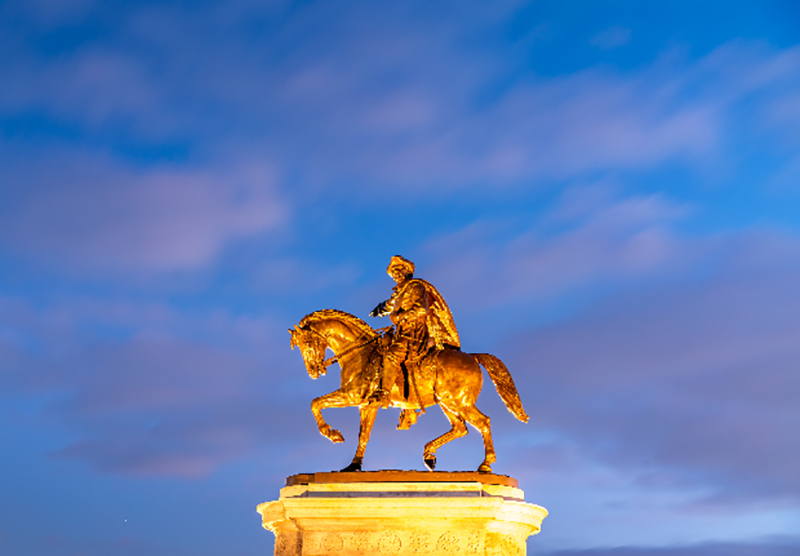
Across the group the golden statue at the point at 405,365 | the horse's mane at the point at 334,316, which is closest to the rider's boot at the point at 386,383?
the golden statue at the point at 405,365

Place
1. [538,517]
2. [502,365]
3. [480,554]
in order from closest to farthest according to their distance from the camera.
→ [480,554], [538,517], [502,365]

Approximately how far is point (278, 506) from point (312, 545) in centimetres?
74

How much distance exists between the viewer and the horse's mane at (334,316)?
1355cm

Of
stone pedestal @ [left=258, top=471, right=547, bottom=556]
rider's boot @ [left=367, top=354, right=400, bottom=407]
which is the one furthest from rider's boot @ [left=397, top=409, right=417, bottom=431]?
stone pedestal @ [left=258, top=471, right=547, bottom=556]

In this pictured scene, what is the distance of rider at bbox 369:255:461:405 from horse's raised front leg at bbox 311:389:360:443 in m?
0.31

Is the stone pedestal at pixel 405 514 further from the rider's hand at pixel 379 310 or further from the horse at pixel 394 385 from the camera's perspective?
the rider's hand at pixel 379 310

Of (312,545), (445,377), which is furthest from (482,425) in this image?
(312,545)

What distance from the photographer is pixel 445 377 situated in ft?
42.7

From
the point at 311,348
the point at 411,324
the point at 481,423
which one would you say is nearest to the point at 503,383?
the point at 481,423

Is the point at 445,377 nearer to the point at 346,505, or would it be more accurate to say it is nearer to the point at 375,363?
the point at 375,363

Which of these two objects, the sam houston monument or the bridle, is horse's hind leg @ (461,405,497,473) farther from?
the bridle

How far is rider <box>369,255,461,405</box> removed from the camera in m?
13.1

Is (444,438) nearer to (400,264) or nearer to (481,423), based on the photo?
(481,423)

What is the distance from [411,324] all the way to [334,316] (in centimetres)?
109
